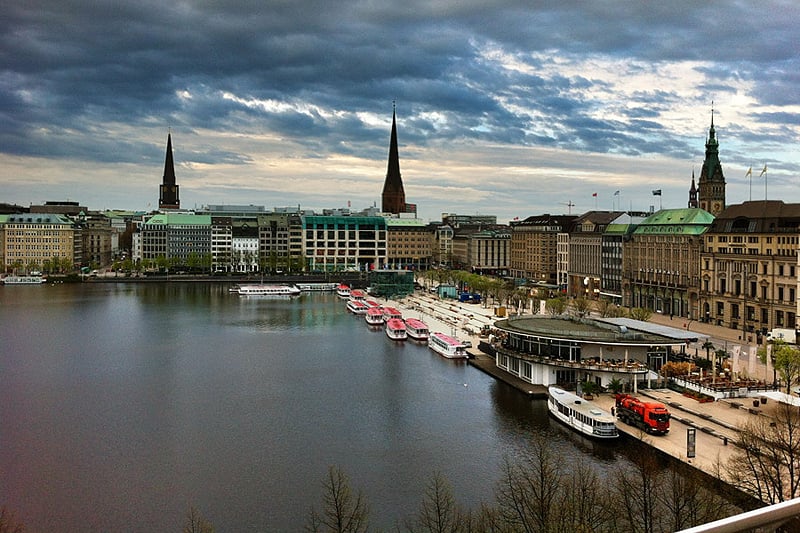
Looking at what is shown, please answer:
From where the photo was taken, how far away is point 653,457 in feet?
87.0

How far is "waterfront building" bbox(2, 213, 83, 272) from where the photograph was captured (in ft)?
446

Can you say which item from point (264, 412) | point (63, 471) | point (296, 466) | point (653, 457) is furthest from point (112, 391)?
point (653, 457)

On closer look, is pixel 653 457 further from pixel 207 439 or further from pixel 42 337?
pixel 42 337

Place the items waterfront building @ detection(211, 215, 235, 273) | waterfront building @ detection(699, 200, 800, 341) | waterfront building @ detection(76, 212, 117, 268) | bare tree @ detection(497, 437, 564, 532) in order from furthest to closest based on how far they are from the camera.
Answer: waterfront building @ detection(76, 212, 117, 268) → waterfront building @ detection(211, 215, 235, 273) → waterfront building @ detection(699, 200, 800, 341) → bare tree @ detection(497, 437, 564, 532)

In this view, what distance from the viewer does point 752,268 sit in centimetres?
5684

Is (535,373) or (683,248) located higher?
(683,248)

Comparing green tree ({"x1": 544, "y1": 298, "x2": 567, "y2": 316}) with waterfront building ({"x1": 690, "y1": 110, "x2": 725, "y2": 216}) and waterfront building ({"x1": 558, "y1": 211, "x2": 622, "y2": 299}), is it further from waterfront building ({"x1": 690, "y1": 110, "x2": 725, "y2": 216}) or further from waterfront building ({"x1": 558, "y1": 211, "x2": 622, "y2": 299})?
waterfront building ({"x1": 690, "y1": 110, "x2": 725, "y2": 216})

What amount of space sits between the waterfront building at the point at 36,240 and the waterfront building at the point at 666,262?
332 ft

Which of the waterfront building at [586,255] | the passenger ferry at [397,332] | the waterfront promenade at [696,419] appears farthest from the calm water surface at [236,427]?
the waterfront building at [586,255]

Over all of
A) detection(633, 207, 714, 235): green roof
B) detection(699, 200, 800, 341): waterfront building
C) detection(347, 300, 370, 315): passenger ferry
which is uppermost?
detection(633, 207, 714, 235): green roof

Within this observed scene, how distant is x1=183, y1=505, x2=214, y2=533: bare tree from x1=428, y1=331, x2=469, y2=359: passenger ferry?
28.8 metres

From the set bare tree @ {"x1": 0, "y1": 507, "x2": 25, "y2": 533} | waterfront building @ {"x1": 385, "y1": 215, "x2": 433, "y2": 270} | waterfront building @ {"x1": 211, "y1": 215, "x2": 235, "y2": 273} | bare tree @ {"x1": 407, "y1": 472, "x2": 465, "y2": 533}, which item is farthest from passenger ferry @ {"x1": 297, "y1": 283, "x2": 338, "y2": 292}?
bare tree @ {"x1": 0, "y1": 507, "x2": 25, "y2": 533}

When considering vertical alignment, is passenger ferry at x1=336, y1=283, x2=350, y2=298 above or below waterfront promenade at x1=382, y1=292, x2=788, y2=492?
above

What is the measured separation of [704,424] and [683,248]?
40939 millimetres
